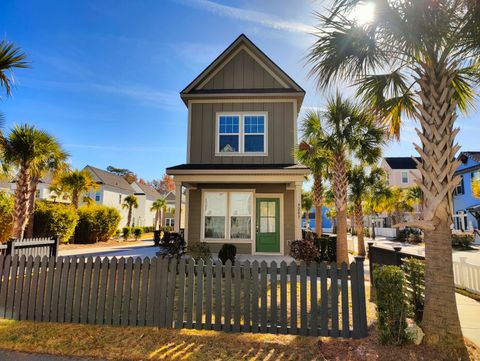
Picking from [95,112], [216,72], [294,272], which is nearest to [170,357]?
[294,272]

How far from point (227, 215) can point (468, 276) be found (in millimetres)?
8640

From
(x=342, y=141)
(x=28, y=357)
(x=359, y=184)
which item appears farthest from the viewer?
(x=359, y=184)

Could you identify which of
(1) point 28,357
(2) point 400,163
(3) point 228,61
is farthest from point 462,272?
(2) point 400,163

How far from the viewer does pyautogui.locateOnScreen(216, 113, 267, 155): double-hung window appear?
39.0 feet

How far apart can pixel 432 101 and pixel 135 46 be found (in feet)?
40.5

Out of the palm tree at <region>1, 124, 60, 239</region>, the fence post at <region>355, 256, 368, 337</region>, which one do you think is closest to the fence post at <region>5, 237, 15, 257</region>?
the palm tree at <region>1, 124, 60, 239</region>

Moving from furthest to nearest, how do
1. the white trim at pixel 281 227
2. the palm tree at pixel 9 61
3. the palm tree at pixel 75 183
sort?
the palm tree at pixel 75 183 → the white trim at pixel 281 227 → the palm tree at pixel 9 61

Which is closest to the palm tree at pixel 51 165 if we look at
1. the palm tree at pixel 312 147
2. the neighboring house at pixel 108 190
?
the palm tree at pixel 312 147

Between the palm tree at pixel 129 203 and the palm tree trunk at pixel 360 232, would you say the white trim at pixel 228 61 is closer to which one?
the palm tree trunk at pixel 360 232

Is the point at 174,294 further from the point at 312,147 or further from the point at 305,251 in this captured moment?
the point at 312,147

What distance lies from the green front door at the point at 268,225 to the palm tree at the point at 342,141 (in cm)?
264

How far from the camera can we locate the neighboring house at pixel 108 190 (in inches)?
1312

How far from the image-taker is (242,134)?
11938mm

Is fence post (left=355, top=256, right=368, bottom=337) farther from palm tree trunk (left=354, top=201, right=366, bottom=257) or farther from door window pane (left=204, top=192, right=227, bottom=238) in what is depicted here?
palm tree trunk (left=354, top=201, right=366, bottom=257)
